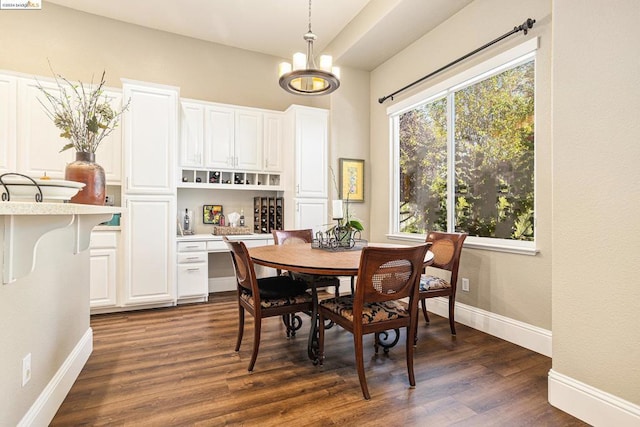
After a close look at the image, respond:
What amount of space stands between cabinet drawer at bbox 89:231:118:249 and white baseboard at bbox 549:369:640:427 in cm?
392

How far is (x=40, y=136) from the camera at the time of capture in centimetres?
332

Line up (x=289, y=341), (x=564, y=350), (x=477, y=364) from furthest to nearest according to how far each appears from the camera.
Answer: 1. (x=289, y=341)
2. (x=477, y=364)
3. (x=564, y=350)

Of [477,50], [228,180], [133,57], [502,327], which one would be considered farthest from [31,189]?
[133,57]

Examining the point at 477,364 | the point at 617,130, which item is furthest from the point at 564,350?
the point at 617,130

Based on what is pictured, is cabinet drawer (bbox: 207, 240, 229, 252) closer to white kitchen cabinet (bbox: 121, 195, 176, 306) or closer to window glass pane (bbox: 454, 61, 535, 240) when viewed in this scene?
white kitchen cabinet (bbox: 121, 195, 176, 306)

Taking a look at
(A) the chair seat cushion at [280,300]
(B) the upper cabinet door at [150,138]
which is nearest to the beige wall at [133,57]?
(B) the upper cabinet door at [150,138]

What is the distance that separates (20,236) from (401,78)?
4.03m

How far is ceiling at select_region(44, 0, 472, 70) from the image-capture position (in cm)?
347

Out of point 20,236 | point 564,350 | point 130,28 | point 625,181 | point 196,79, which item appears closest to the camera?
point 20,236

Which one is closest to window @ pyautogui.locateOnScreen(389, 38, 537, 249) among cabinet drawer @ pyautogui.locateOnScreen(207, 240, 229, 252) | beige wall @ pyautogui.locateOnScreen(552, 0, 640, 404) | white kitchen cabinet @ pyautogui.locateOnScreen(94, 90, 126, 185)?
beige wall @ pyautogui.locateOnScreen(552, 0, 640, 404)

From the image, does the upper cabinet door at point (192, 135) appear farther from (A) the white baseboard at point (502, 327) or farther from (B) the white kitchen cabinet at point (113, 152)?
(A) the white baseboard at point (502, 327)

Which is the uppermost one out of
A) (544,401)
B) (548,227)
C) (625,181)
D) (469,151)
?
(469,151)

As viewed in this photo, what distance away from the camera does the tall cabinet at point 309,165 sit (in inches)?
169

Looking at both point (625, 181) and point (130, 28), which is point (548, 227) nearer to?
point (625, 181)
